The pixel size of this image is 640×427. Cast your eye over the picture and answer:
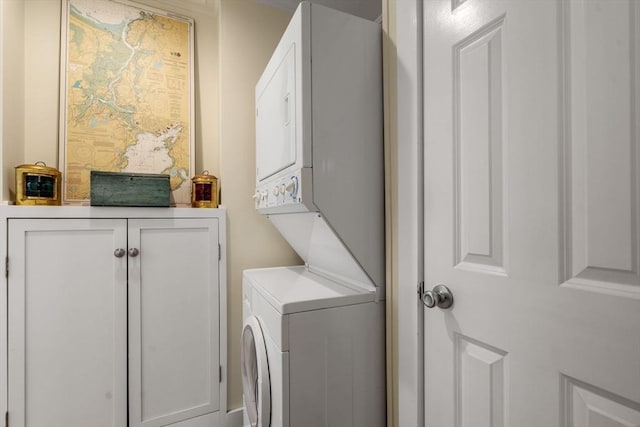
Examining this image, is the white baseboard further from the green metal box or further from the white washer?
the green metal box

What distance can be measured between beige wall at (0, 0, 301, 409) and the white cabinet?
153mm

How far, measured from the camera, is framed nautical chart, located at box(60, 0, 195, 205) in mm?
2035

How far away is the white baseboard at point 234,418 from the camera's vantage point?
2.16 meters

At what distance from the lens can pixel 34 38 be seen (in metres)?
1.99

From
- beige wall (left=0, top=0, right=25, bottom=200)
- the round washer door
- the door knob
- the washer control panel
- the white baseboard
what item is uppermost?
beige wall (left=0, top=0, right=25, bottom=200)

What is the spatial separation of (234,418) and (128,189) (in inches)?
68.2

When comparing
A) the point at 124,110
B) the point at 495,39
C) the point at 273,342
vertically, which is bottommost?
the point at 273,342

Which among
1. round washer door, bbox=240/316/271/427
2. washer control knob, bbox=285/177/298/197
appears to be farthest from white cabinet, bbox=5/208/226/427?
washer control knob, bbox=285/177/298/197

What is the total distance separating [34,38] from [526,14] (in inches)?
108

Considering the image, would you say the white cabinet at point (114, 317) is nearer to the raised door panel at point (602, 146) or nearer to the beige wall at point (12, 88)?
the beige wall at point (12, 88)

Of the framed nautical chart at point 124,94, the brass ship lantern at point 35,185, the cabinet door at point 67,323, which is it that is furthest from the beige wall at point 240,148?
the brass ship lantern at point 35,185

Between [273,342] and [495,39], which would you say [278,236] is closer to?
→ [273,342]

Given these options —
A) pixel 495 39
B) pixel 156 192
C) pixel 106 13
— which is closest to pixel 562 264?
pixel 495 39

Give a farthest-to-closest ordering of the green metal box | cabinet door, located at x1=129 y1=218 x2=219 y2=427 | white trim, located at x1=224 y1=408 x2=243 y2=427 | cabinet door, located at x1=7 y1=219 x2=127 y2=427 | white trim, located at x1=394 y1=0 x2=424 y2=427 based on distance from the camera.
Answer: white trim, located at x1=224 y1=408 x2=243 y2=427, cabinet door, located at x1=129 y1=218 x2=219 y2=427, the green metal box, cabinet door, located at x1=7 y1=219 x2=127 y2=427, white trim, located at x1=394 y1=0 x2=424 y2=427
